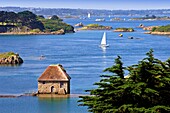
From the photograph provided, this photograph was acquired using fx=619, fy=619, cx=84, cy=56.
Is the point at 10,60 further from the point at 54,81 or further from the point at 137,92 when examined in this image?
the point at 137,92

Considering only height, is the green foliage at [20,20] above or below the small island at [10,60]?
below

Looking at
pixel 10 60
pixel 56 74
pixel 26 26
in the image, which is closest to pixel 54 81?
pixel 56 74

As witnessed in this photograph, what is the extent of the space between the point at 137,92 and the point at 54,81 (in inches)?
1007

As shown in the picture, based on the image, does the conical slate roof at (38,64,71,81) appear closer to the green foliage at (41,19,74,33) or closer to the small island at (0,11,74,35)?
the small island at (0,11,74,35)

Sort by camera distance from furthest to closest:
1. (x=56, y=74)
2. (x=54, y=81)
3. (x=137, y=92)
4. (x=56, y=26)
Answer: (x=56, y=26) → (x=54, y=81) → (x=56, y=74) → (x=137, y=92)

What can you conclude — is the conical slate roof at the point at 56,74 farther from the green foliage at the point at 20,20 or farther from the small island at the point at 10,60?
the green foliage at the point at 20,20

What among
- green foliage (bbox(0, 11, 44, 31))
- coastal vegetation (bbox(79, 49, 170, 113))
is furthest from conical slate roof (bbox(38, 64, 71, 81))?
green foliage (bbox(0, 11, 44, 31))

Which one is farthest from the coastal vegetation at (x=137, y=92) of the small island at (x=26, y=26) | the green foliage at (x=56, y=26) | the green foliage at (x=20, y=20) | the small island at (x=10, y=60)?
the green foliage at (x=56, y=26)

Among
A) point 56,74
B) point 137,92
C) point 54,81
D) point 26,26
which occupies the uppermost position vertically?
point 137,92

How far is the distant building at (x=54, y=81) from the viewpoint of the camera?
38.7m

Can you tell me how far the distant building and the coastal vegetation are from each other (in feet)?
80.2

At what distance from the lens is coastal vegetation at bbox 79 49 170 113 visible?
13484mm

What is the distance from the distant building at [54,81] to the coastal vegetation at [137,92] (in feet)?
80.2

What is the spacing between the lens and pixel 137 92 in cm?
1336
